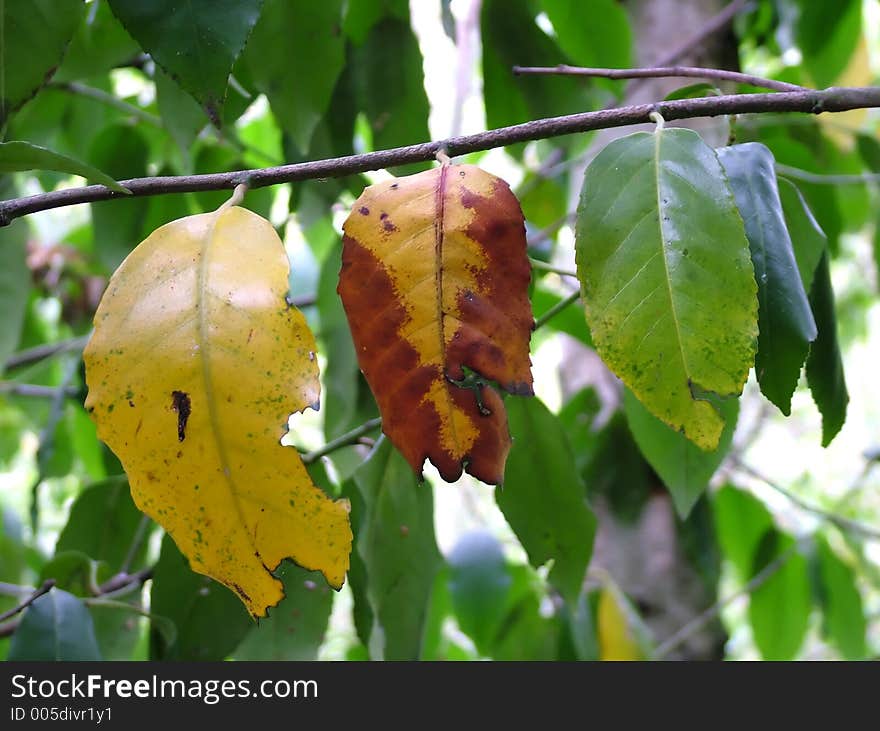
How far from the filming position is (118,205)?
0.83 metres

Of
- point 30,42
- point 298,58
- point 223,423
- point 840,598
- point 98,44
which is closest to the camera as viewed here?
point 223,423

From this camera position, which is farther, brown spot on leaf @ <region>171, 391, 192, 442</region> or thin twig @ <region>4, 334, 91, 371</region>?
thin twig @ <region>4, 334, 91, 371</region>

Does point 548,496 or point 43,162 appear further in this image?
point 548,496

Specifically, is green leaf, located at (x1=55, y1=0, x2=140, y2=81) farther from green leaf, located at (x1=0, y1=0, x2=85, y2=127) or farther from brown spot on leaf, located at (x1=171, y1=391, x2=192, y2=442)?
brown spot on leaf, located at (x1=171, y1=391, x2=192, y2=442)

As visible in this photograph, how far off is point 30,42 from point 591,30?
40 centimetres

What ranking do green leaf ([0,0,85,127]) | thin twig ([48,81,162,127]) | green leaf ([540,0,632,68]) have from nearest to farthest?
1. green leaf ([0,0,85,127])
2. green leaf ([540,0,632,68])
3. thin twig ([48,81,162,127])

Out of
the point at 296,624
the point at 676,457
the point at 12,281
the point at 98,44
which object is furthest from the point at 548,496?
the point at 12,281

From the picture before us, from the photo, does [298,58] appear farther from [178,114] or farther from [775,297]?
[775,297]

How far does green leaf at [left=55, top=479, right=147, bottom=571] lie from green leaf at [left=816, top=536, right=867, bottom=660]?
76 cm

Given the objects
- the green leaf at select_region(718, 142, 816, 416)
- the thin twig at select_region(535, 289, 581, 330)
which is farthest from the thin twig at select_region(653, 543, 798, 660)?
the green leaf at select_region(718, 142, 816, 416)

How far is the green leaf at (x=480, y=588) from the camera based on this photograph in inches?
35.5

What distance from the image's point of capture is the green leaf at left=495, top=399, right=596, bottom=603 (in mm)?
592

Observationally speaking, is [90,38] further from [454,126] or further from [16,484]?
[16,484]

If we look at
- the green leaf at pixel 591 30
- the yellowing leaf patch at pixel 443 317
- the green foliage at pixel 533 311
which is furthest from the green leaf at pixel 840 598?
the yellowing leaf patch at pixel 443 317
